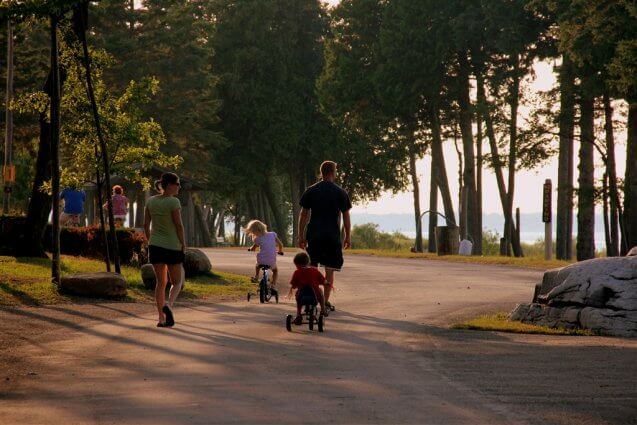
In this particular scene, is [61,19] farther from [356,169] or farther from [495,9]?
[356,169]

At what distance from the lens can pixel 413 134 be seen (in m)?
65.9

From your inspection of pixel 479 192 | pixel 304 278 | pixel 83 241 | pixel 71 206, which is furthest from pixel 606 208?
pixel 304 278

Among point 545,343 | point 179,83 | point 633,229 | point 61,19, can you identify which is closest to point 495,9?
point 633,229

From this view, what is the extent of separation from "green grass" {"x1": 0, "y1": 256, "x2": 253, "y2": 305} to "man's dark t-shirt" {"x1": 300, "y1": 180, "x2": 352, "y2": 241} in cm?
570

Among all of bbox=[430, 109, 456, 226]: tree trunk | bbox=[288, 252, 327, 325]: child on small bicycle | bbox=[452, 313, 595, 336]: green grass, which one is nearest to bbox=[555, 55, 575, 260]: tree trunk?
bbox=[430, 109, 456, 226]: tree trunk

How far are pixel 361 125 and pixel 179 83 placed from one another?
459 inches

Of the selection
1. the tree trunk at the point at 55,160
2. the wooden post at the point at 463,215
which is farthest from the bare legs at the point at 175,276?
the wooden post at the point at 463,215

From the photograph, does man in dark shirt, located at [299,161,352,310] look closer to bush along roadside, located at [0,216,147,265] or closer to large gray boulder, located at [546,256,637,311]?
large gray boulder, located at [546,256,637,311]

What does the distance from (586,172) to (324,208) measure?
103ft

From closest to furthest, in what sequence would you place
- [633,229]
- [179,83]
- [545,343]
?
[545,343]
[633,229]
[179,83]

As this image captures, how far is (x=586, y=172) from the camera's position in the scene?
46.0 m

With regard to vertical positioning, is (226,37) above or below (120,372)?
above

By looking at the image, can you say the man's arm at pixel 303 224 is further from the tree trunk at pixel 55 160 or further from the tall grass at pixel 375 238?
the tall grass at pixel 375 238

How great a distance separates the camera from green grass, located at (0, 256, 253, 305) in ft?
67.5
